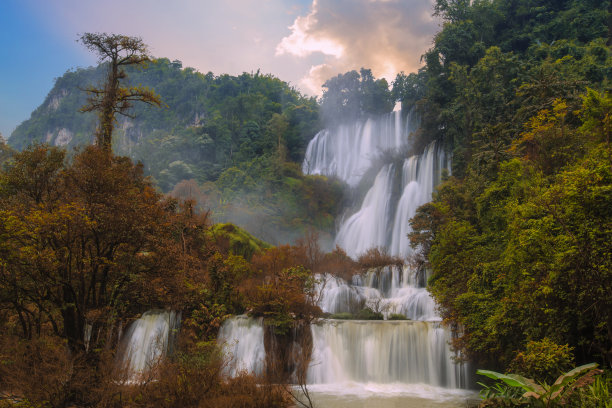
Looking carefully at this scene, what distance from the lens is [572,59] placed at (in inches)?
1029

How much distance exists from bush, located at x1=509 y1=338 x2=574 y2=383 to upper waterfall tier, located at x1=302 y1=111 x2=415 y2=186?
36.1 m

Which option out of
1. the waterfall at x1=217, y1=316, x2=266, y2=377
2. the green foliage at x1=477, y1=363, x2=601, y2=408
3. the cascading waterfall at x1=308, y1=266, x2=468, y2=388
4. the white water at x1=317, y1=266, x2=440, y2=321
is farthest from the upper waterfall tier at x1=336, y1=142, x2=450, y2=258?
the green foliage at x1=477, y1=363, x2=601, y2=408

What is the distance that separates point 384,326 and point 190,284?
839 centimetres

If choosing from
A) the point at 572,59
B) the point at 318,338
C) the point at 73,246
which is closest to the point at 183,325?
the point at 318,338

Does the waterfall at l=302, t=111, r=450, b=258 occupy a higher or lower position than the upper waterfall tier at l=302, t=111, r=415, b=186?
lower

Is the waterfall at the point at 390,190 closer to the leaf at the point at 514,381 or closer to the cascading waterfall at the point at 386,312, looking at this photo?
the cascading waterfall at the point at 386,312

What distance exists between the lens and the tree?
17.5 m

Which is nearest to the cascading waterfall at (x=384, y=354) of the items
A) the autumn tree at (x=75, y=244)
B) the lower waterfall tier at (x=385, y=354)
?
the lower waterfall tier at (x=385, y=354)

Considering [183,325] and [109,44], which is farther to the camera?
[109,44]

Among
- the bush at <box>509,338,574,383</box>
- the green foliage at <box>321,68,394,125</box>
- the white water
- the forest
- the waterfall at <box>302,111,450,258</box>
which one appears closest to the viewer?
the bush at <box>509,338,574,383</box>

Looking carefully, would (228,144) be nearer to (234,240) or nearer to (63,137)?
(234,240)

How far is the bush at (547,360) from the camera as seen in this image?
27.1 feet

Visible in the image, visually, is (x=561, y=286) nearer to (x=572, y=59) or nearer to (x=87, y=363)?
(x=87, y=363)

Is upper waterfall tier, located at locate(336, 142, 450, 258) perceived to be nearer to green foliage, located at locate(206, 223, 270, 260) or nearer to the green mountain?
the green mountain
